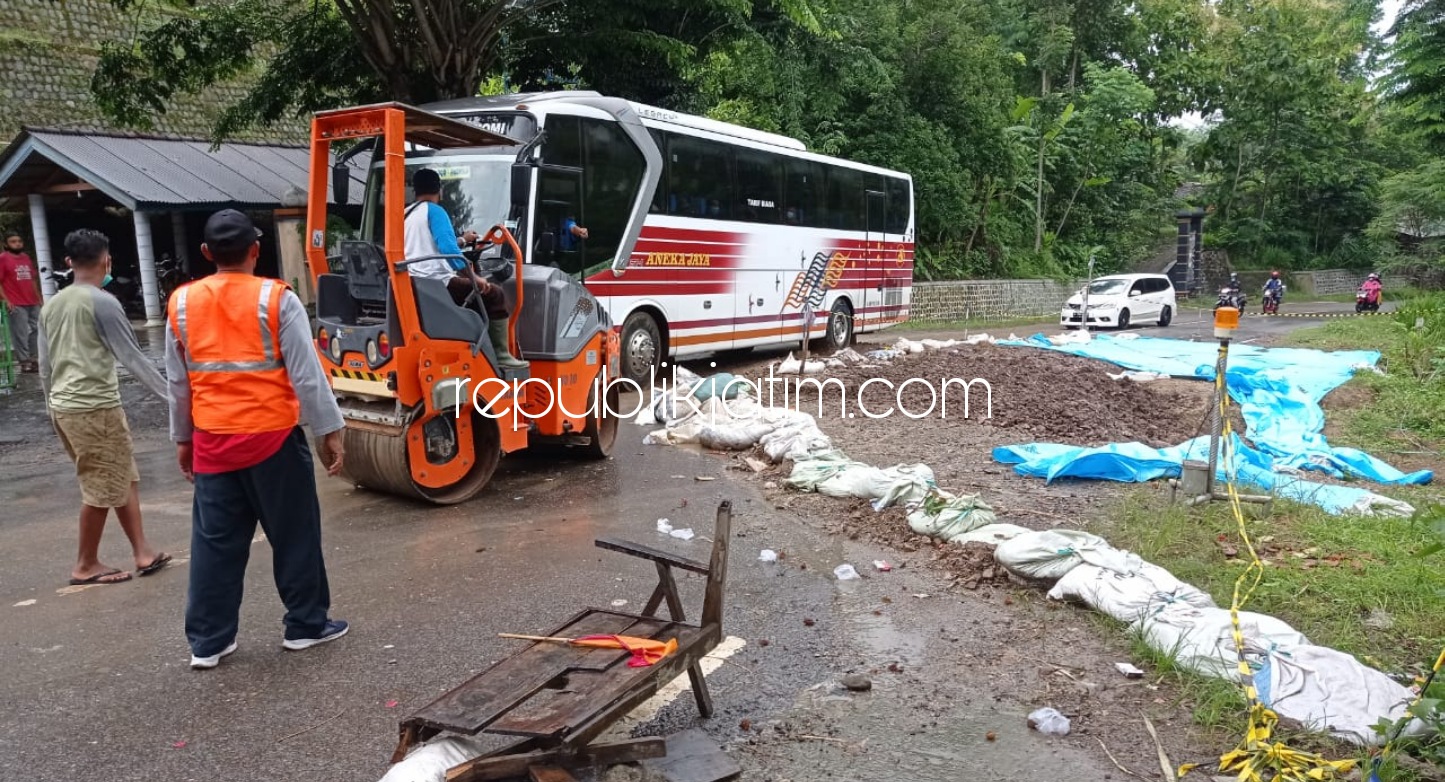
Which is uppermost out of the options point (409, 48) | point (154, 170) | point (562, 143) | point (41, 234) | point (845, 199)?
point (409, 48)

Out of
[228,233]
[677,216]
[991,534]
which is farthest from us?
[677,216]

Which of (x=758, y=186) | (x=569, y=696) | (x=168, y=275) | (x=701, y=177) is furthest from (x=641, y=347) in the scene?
(x=168, y=275)

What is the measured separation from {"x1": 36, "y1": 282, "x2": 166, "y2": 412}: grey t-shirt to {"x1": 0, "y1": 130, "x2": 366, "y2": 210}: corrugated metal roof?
33.8ft

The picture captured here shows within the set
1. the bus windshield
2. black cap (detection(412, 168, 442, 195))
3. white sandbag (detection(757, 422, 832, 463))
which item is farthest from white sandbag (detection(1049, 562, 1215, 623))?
the bus windshield

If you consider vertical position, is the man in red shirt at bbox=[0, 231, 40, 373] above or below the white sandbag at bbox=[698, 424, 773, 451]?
above

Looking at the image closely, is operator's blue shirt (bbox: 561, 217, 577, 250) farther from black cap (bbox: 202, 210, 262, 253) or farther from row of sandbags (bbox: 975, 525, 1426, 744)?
row of sandbags (bbox: 975, 525, 1426, 744)

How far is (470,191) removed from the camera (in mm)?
8859

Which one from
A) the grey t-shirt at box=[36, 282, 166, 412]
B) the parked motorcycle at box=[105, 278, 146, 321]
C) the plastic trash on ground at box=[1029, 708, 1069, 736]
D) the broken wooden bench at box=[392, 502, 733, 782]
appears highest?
the grey t-shirt at box=[36, 282, 166, 412]

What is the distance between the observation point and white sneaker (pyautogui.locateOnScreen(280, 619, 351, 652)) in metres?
4.22

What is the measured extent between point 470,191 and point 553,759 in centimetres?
692

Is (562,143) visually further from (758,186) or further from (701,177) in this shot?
(758,186)

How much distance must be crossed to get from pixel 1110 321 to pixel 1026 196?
9.13 meters

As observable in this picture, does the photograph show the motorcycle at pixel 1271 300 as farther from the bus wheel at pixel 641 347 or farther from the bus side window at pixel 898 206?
the bus wheel at pixel 641 347

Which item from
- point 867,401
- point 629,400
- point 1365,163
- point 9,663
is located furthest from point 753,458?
point 1365,163
